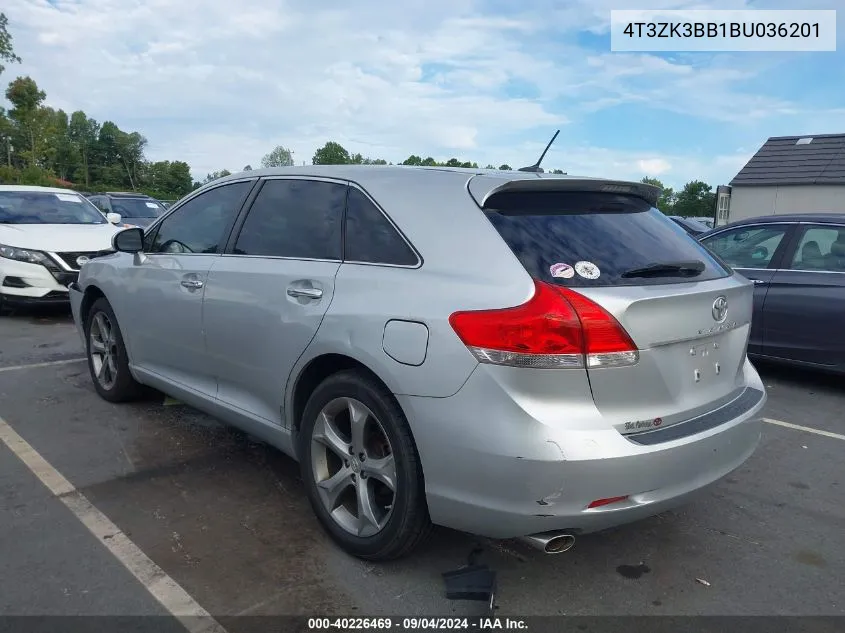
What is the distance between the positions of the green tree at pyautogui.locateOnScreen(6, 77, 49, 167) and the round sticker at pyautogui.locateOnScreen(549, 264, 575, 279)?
49.2 m

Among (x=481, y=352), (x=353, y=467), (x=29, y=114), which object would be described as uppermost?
(x=29, y=114)

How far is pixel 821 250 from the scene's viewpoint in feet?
19.3

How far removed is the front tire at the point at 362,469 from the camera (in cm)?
260

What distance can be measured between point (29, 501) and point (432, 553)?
79.5 inches

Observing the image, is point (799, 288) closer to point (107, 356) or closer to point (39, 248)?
point (107, 356)

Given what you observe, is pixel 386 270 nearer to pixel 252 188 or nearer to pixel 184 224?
pixel 252 188

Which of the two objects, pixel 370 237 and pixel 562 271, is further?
pixel 370 237

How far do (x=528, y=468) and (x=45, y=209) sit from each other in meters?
9.15

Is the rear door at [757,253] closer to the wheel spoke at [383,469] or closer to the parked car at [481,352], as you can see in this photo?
the parked car at [481,352]

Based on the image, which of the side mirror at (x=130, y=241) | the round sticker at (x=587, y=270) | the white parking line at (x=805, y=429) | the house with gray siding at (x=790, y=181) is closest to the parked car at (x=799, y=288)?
the white parking line at (x=805, y=429)

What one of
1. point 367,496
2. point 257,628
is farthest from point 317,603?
point 367,496

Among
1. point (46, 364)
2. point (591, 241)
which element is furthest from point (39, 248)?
point (591, 241)

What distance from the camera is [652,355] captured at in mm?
2438

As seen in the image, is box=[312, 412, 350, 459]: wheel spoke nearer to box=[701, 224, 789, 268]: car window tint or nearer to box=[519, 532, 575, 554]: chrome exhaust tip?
box=[519, 532, 575, 554]: chrome exhaust tip
